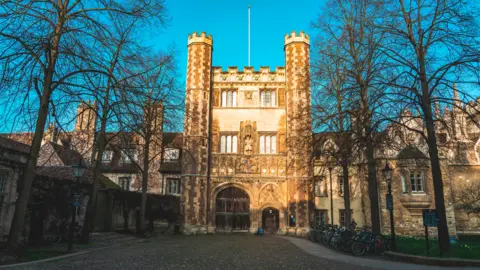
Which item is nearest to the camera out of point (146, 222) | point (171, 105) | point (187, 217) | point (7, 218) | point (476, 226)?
point (7, 218)

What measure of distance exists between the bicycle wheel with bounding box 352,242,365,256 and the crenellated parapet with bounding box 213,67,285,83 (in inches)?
814

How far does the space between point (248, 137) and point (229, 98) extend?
4049 mm

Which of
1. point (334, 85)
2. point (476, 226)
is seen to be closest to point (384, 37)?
point (334, 85)

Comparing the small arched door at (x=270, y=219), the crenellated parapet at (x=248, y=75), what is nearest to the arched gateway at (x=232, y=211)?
the small arched door at (x=270, y=219)

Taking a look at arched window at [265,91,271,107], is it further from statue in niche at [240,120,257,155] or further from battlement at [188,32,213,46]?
battlement at [188,32,213,46]

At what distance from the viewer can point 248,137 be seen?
3175 cm

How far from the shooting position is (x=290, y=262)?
12242mm

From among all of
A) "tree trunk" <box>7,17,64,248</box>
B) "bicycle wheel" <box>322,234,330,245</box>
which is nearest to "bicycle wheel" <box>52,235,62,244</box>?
"tree trunk" <box>7,17,64,248</box>

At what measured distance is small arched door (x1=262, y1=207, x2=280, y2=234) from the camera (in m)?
30.7

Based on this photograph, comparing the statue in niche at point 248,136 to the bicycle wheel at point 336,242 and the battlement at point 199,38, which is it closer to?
the battlement at point 199,38

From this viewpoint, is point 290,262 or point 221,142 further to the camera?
point 221,142

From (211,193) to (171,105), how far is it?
11.6 meters

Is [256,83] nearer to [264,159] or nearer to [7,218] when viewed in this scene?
[264,159]

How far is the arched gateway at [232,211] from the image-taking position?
3053cm
